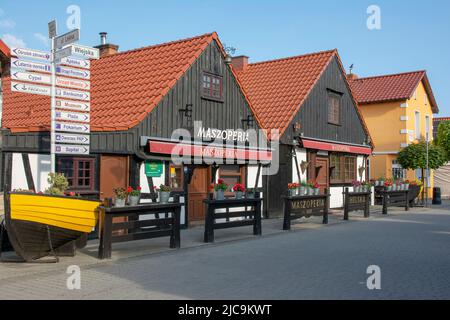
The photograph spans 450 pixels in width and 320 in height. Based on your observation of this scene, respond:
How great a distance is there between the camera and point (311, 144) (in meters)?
20.2

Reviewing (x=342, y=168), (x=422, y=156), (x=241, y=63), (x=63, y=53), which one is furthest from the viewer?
(x=422, y=156)

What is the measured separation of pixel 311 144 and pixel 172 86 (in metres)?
7.71

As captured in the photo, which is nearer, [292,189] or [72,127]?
[72,127]

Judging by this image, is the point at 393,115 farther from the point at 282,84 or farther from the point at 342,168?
the point at 282,84

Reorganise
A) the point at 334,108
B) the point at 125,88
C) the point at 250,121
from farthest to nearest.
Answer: the point at 334,108, the point at 250,121, the point at 125,88

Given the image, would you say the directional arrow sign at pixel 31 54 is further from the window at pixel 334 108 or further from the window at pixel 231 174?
the window at pixel 334 108

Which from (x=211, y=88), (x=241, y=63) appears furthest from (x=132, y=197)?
(x=241, y=63)

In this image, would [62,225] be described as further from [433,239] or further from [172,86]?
[433,239]

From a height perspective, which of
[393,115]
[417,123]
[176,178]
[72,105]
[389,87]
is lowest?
[176,178]

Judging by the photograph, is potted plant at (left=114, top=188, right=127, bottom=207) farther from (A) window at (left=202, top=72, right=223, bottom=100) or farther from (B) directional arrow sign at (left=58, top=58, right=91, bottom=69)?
(A) window at (left=202, top=72, right=223, bottom=100)

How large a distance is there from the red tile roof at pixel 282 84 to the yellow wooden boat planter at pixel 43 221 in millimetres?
10023

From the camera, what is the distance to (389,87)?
33062 mm

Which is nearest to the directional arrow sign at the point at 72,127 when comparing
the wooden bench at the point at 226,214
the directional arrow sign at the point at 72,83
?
the directional arrow sign at the point at 72,83

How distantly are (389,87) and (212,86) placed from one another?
2033 centimetres
